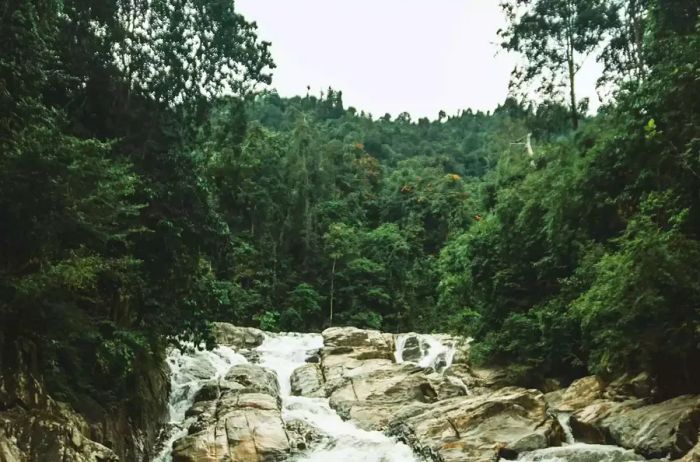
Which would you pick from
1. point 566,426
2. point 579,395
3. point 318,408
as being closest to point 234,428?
point 318,408

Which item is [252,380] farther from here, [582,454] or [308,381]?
[582,454]

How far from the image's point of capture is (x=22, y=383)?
8148 millimetres

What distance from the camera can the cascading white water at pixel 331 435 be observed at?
479 inches

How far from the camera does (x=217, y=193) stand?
1809 centimetres

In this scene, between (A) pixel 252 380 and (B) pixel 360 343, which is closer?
(A) pixel 252 380

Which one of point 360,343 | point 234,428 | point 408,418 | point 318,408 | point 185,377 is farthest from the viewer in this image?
point 360,343

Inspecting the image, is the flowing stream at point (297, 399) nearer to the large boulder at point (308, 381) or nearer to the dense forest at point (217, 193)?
the large boulder at point (308, 381)

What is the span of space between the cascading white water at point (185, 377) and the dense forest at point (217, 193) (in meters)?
1.36

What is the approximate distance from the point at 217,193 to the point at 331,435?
8240 mm

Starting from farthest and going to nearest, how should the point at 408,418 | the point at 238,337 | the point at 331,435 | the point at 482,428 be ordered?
the point at 238,337 < the point at 331,435 < the point at 408,418 < the point at 482,428

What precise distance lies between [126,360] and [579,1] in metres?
19.7

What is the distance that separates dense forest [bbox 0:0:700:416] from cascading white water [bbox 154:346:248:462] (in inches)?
53.6

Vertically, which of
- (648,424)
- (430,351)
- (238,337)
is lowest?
(648,424)

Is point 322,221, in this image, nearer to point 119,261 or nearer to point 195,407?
point 195,407
